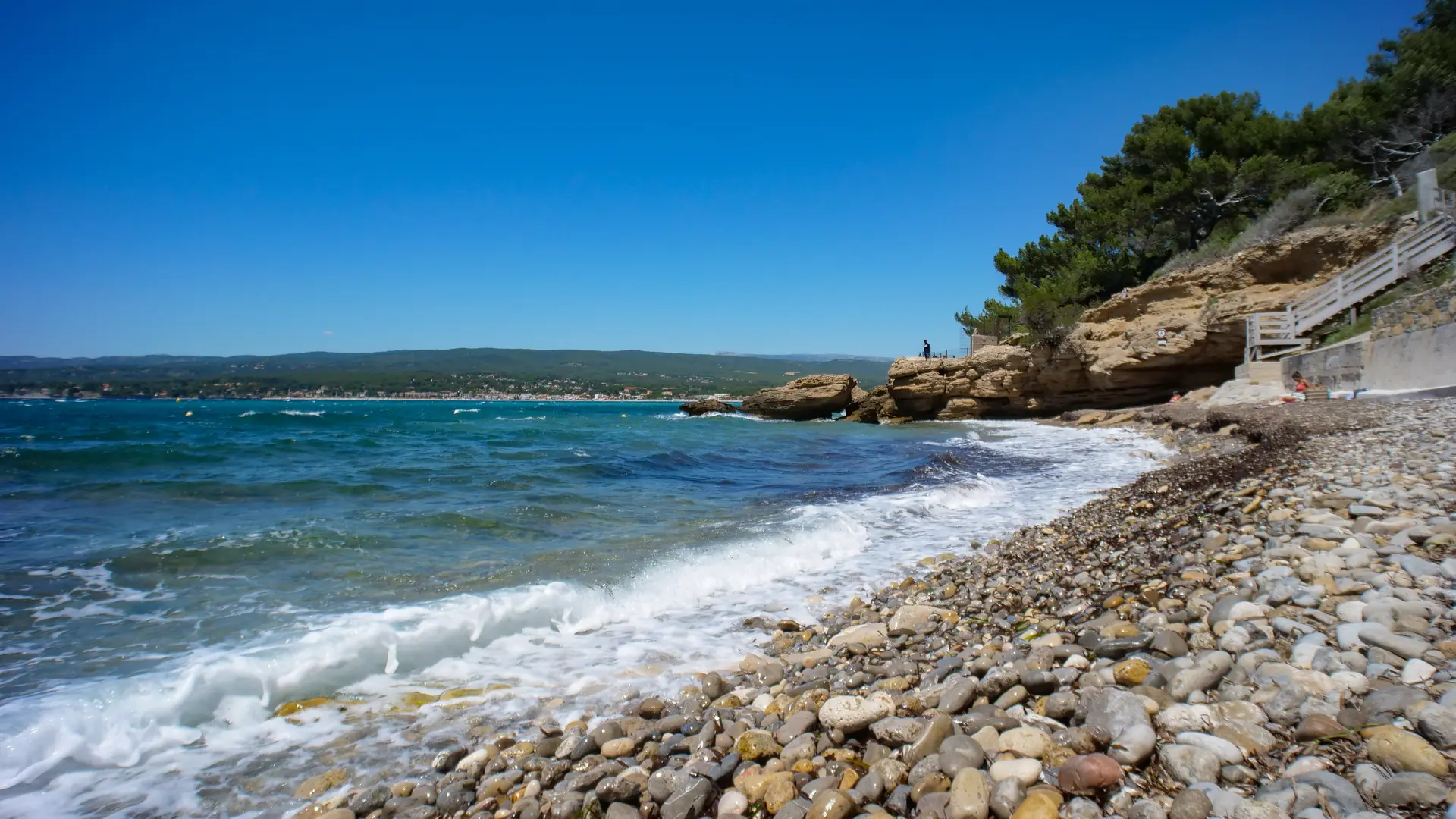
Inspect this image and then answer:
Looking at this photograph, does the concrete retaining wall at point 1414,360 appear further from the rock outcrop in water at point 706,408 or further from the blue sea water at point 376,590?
the rock outcrop in water at point 706,408

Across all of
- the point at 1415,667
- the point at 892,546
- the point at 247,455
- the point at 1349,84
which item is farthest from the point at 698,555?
the point at 1349,84

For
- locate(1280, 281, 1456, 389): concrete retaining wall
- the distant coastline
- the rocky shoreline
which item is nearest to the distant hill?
the distant coastline

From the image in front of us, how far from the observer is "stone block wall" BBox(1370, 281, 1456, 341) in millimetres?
12195

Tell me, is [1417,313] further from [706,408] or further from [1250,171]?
[706,408]

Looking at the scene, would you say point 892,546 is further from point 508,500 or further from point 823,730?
point 508,500

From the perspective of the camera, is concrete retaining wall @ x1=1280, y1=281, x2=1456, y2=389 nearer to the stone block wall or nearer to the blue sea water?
the stone block wall

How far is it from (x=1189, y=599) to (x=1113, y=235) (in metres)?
35.8

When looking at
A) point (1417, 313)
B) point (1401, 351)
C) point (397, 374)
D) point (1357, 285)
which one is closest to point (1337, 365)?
point (1401, 351)

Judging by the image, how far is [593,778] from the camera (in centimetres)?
304

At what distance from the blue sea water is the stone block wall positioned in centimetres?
548

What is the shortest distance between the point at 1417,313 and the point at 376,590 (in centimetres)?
1848

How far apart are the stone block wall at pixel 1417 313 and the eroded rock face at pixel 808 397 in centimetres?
2828

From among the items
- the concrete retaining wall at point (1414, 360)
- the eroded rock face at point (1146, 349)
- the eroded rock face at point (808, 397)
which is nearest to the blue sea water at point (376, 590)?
the concrete retaining wall at point (1414, 360)

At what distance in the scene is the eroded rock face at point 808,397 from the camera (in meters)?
42.5
